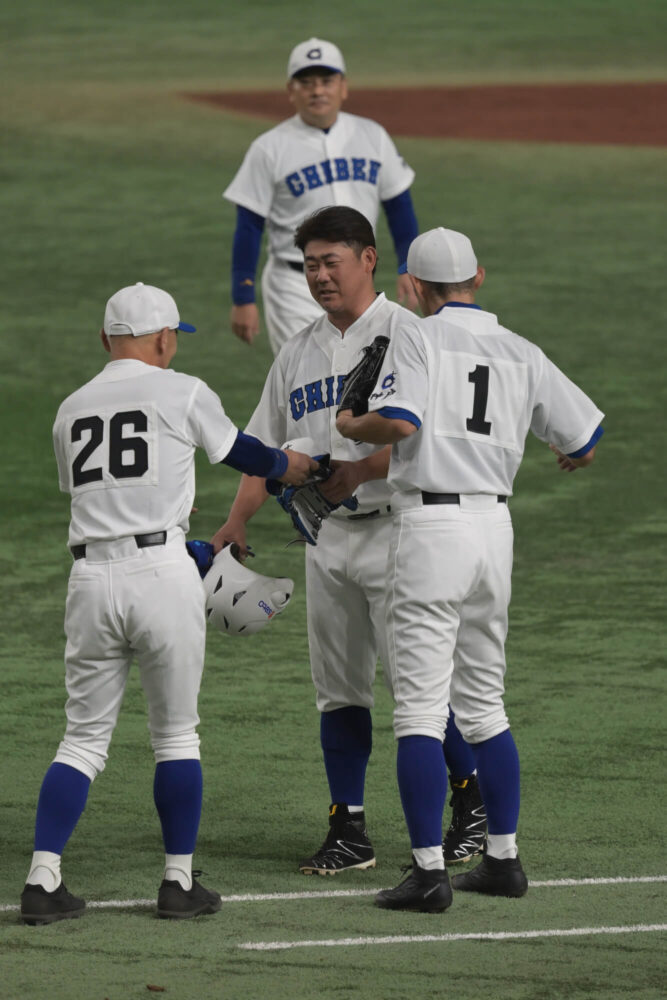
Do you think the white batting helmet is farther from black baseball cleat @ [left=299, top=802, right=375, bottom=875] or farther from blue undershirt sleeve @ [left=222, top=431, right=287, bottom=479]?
black baseball cleat @ [left=299, top=802, right=375, bottom=875]

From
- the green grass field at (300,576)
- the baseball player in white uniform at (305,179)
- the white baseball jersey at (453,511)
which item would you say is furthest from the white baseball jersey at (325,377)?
the baseball player in white uniform at (305,179)

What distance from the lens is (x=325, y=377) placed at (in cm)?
489

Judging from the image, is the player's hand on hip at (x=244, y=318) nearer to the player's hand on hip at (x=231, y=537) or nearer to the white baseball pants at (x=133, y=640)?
the player's hand on hip at (x=231, y=537)

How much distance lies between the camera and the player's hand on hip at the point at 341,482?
15.4 feet

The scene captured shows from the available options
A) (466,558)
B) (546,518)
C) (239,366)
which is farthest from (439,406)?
(239,366)

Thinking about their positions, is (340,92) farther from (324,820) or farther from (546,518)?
(324,820)

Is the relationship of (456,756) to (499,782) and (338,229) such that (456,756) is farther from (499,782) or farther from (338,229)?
(338,229)

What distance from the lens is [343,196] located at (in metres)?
7.80

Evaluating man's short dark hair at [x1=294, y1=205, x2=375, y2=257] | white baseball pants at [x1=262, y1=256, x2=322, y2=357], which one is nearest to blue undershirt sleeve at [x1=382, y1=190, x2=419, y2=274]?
white baseball pants at [x1=262, y1=256, x2=322, y2=357]

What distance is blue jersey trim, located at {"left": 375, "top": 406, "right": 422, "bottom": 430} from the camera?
4.29 metres

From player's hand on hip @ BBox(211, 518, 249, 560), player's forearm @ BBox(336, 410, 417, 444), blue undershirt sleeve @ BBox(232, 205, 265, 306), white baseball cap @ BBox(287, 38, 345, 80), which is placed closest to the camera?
player's forearm @ BBox(336, 410, 417, 444)

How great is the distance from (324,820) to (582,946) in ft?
4.58

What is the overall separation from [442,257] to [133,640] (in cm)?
130

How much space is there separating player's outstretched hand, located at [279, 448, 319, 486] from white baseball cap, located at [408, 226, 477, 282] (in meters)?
0.59
